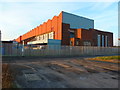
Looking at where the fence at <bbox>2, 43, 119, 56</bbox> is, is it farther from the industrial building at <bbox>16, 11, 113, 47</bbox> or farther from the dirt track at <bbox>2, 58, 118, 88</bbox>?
the dirt track at <bbox>2, 58, 118, 88</bbox>

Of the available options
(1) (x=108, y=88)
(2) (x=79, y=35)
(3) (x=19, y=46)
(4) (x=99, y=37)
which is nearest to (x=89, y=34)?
(2) (x=79, y=35)

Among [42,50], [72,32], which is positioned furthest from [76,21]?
[42,50]

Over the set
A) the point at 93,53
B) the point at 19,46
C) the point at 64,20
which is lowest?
the point at 93,53

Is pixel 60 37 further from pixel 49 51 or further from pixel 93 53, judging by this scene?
pixel 49 51

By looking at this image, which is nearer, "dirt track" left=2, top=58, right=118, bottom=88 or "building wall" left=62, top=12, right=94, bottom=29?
"dirt track" left=2, top=58, right=118, bottom=88

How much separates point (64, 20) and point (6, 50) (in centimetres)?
2566

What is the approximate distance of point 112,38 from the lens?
55.3 metres

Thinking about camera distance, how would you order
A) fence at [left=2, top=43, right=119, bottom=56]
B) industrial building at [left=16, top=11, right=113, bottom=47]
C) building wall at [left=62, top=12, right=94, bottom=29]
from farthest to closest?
building wall at [left=62, top=12, right=94, bottom=29]
industrial building at [left=16, top=11, right=113, bottom=47]
fence at [left=2, top=43, right=119, bottom=56]

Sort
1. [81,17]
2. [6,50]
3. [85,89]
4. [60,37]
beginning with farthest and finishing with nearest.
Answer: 1. [81,17]
2. [60,37]
3. [6,50]
4. [85,89]

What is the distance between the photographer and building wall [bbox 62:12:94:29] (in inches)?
1560

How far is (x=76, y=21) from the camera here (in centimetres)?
4456

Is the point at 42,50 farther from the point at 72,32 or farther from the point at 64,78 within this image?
the point at 72,32

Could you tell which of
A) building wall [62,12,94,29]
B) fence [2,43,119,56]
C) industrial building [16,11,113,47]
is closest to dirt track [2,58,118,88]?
fence [2,43,119,56]

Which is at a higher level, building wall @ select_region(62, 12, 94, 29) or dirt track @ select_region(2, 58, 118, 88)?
building wall @ select_region(62, 12, 94, 29)
